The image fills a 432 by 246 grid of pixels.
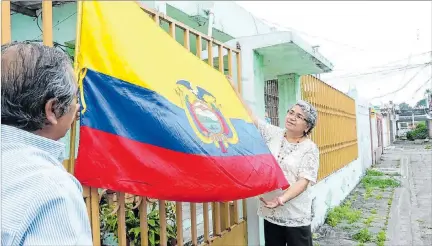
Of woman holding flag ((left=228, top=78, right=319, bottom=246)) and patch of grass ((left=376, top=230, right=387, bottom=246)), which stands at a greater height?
woman holding flag ((left=228, top=78, right=319, bottom=246))

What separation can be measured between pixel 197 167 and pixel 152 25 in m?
0.67

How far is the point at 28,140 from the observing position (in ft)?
2.67

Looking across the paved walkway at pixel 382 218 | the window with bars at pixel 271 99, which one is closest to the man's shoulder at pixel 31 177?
the window with bars at pixel 271 99

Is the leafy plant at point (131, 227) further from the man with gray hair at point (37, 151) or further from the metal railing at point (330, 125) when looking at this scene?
the metal railing at point (330, 125)

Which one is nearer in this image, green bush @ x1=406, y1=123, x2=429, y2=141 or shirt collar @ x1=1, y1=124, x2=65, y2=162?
shirt collar @ x1=1, y1=124, x2=65, y2=162

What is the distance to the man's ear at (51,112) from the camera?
844 mm

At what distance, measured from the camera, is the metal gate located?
1.41 meters

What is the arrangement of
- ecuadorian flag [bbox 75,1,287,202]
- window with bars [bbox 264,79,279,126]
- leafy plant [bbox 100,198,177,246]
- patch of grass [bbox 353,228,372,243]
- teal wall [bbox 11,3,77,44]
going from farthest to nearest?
window with bars [bbox 264,79,279,126], patch of grass [bbox 353,228,372,243], teal wall [bbox 11,3,77,44], leafy plant [bbox 100,198,177,246], ecuadorian flag [bbox 75,1,287,202]

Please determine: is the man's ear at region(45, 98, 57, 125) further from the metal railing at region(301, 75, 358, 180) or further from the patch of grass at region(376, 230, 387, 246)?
the patch of grass at region(376, 230, 387, 246)

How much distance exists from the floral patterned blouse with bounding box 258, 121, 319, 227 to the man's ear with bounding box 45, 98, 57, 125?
175 cm

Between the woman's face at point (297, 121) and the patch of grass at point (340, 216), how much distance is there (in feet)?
11.0

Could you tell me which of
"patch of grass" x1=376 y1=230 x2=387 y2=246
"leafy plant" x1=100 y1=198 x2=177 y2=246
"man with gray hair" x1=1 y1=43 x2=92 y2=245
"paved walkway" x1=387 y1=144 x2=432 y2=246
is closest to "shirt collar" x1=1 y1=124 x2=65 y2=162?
"man with gray hair" x1=1 y1=43 x2=92 y2=245

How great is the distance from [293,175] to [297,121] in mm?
363

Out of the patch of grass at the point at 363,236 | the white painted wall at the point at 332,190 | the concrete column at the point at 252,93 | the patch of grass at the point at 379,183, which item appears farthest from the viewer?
the patch of grass at the point at 379,183
